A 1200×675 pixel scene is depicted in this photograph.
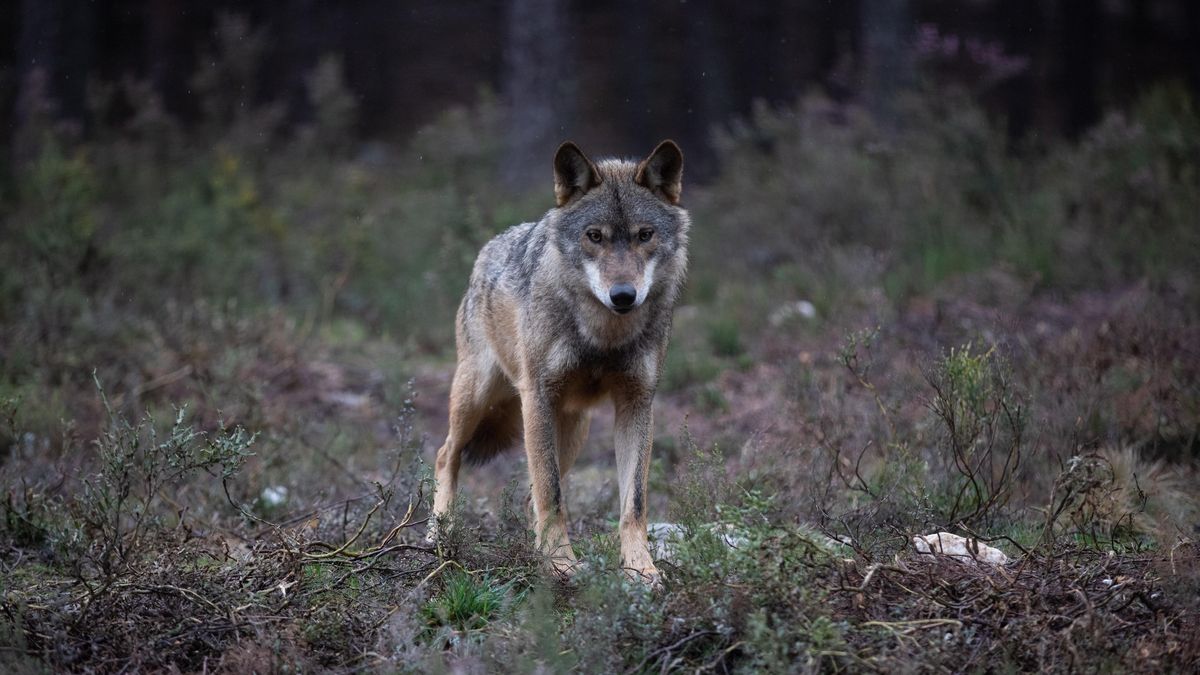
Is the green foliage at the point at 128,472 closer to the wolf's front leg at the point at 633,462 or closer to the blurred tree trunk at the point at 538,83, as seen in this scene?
the wolf's front leg at the point at 633,462

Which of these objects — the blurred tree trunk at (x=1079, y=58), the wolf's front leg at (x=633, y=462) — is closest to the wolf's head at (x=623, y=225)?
the wolf's front leg at (x=633, y=462)

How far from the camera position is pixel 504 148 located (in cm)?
1412

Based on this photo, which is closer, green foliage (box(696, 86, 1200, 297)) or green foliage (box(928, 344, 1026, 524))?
green foliage (box(928, 344, 1026, 524))

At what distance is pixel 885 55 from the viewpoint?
44.3 feet

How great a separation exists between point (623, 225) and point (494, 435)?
5.81 feet

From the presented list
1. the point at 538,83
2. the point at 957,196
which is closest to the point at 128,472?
the point at 957,196

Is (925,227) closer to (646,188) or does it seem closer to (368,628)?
(646,188)

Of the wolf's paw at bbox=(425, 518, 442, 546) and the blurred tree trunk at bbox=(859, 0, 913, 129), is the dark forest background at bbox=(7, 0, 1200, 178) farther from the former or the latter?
the wolf's paw at bbox=(425, 518, 442, 546)

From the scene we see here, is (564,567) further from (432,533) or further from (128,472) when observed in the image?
(128,472)

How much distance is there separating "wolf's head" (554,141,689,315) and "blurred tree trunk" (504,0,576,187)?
9.06 metres

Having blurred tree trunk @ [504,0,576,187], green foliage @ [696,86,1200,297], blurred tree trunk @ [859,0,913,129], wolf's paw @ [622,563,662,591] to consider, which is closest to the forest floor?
wolf's paw @ [622,563,662,591]

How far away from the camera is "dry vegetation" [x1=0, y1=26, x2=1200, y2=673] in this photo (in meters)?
3.72

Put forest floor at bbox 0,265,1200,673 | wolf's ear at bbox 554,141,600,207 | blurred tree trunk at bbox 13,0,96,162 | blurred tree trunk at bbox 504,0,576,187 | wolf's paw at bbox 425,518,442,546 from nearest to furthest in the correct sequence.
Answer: forest floor at bbox 0,265,1200,673 → wolf's paw at bbox 425,518,442,546 → wolf's ear at bbox 554,141,600,207 → blurred tree trunk at bbox 504,0,576,187 → blurred tree trunk at bbox 13,0,96,162

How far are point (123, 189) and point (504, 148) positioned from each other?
4.67 m
